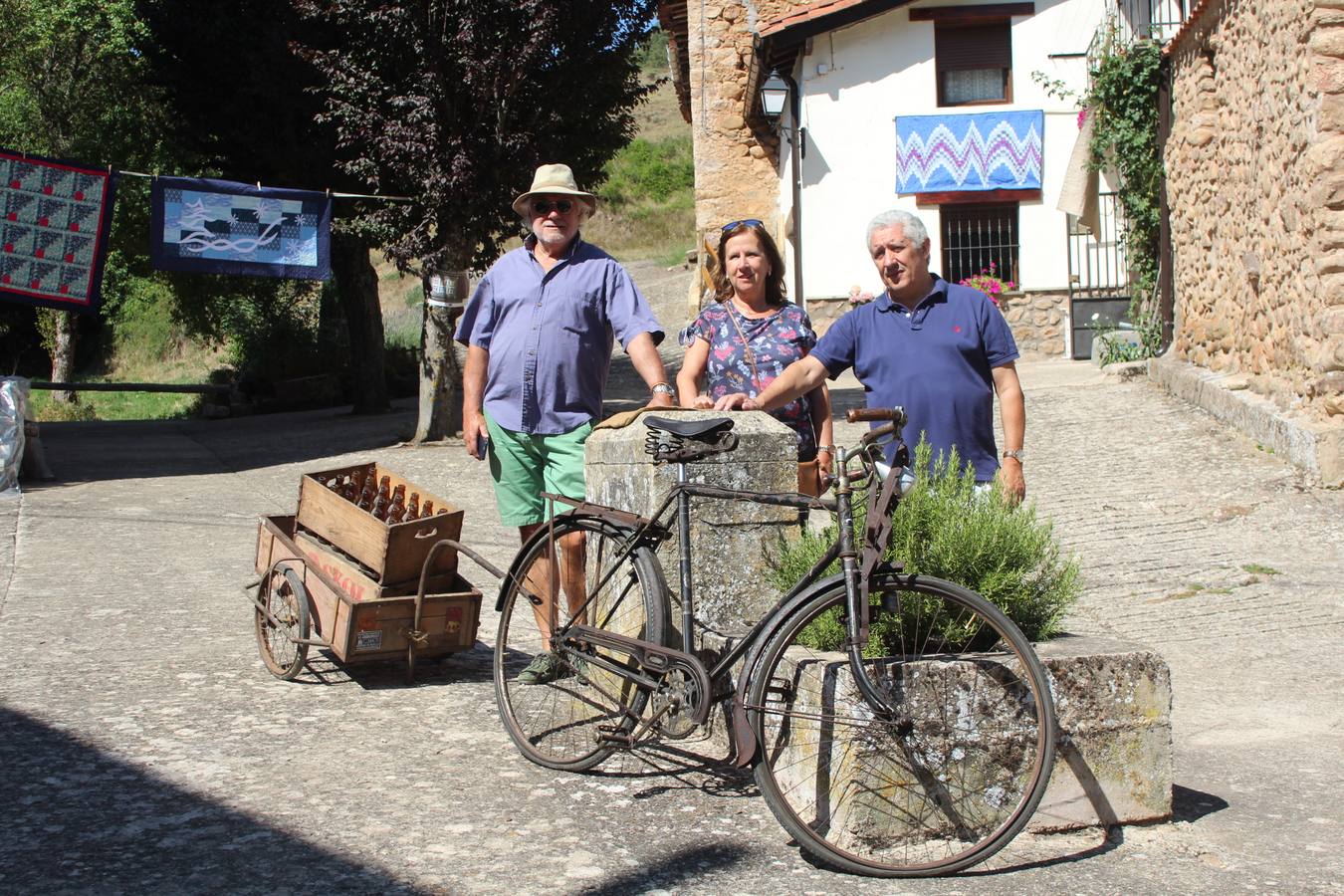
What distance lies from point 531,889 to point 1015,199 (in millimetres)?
18878

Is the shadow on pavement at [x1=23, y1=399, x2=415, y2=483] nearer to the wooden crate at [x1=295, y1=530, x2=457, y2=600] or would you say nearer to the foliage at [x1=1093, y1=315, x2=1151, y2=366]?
the wooden crate at [x1=295, y1=530, x2=457, y2=600]

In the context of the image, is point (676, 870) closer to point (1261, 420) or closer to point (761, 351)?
point (761, 351)

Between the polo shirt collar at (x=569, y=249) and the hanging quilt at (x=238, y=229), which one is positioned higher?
the hanging quilt at (x=238, y=229)

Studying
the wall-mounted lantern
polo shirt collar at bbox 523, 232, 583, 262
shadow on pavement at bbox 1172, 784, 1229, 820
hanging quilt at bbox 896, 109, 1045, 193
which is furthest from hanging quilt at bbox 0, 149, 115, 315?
hanging quilt at bbox 896, 109, 1045, 193

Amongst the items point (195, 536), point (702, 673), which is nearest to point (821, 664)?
point (702, 673)

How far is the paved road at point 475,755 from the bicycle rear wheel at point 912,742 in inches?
5.2

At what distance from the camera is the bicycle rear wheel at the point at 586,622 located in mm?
4141

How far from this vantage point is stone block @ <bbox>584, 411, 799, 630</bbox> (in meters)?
4.27

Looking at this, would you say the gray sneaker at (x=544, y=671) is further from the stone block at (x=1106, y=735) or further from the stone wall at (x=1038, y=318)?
the stone wall at (x=1038, y=318)

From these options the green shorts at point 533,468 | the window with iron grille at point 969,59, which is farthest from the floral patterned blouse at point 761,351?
the window with iron grille at point 969,59

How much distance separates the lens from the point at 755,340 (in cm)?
538

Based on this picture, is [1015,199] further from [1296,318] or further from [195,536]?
[195,536]

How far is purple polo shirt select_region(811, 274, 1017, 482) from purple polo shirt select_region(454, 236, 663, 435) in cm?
88

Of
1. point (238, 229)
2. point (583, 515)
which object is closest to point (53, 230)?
point (238, 229)
